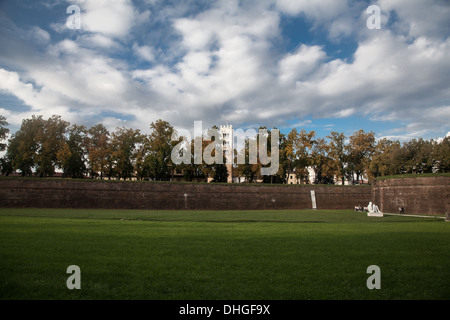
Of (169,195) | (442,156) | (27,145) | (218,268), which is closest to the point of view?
(218,268)

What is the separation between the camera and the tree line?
47406 millimetres

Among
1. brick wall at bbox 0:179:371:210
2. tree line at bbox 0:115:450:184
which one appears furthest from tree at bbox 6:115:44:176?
brick wall at bbox 0:179:371:210

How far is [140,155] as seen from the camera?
166 ft

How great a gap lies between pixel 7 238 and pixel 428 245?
45.4 feet

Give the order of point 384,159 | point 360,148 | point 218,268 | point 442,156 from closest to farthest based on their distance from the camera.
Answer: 1. point 218,268
2. point 442,156
3. point 384,159
4. point 360,148

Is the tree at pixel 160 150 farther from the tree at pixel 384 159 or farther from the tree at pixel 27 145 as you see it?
the tree at pixel 384 159

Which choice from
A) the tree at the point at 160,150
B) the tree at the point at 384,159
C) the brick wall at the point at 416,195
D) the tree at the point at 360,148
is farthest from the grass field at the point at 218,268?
the tree at the point at 360,148

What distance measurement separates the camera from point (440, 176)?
3628 cm

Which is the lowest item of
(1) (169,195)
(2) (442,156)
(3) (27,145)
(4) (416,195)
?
(4) (416,195)

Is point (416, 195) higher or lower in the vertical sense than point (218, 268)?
lower

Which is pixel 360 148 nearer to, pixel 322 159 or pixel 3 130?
pixel 322 159

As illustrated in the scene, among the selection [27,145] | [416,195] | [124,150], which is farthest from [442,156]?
[27,145]
